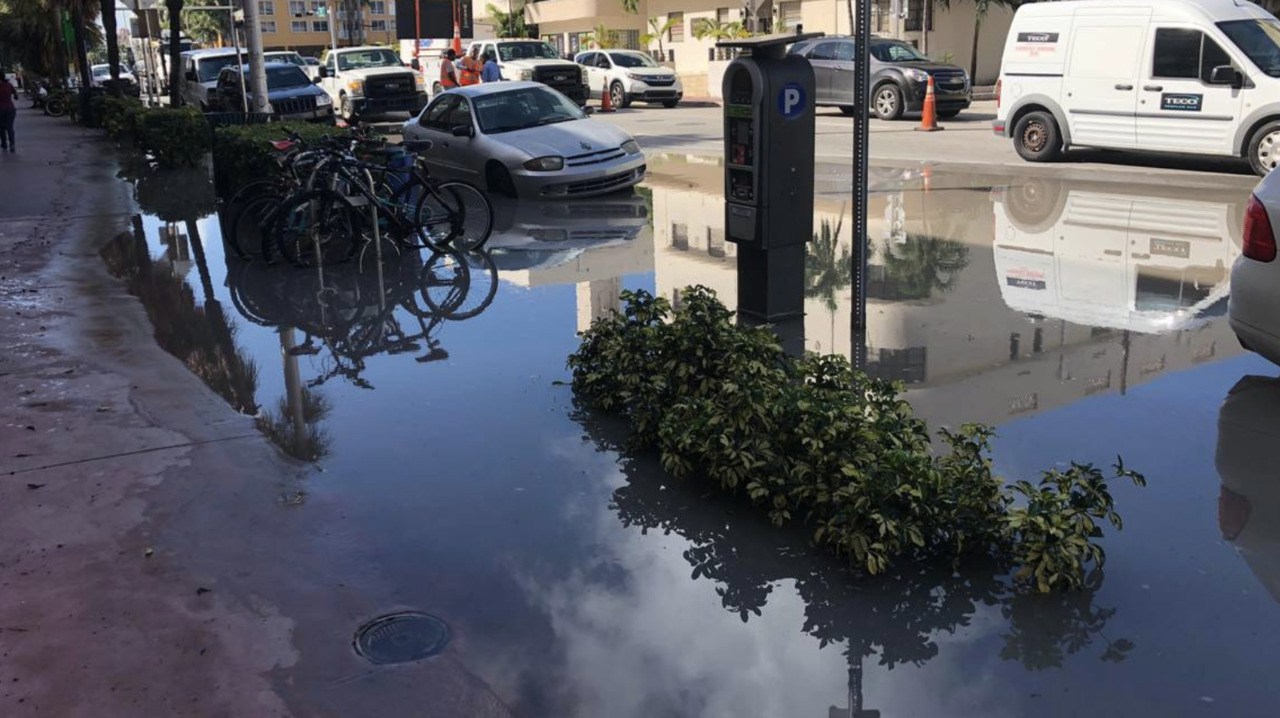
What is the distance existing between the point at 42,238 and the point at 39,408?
24.5 ft

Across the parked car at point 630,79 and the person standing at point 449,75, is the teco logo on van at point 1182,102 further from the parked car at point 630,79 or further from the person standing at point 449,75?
the parked car at point 630,79

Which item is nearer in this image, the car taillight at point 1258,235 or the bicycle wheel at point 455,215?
the car taillight at point 1258,235

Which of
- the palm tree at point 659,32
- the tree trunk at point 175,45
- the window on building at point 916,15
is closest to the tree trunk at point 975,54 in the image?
the window on building at point 916,15

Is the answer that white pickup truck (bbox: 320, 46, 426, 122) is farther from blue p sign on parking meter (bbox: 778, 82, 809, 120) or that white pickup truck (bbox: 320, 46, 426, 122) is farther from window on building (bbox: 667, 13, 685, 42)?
blue p sign on parking meter (bbox: 778, 82, 809, 120)

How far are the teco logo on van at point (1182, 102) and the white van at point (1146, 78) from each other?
0.6 inches

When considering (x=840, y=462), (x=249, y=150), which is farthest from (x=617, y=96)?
(x=840, y=462)

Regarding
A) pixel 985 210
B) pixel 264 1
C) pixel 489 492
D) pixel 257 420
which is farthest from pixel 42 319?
pixel 264 1

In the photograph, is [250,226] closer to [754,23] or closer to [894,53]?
[894,53]

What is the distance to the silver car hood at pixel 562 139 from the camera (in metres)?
15.0

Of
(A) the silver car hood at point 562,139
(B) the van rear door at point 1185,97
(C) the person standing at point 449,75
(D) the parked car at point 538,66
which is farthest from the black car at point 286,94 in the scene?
(B) the van rear door at point 1185,97

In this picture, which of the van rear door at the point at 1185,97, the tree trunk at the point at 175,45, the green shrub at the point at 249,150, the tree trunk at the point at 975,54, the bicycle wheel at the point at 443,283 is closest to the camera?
the bicycle wheel at the point at 443,283

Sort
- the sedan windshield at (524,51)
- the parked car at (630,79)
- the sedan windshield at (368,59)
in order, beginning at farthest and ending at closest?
the parked car at (630,79), the sedan windshield at (524,51), the sedan windshield at (368,59)

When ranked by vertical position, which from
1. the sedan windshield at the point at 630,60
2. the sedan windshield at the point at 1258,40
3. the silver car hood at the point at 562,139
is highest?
the sedan windshield at the point at 630,60

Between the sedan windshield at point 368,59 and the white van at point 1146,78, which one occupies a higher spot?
the sedan windshield at point 368,59
